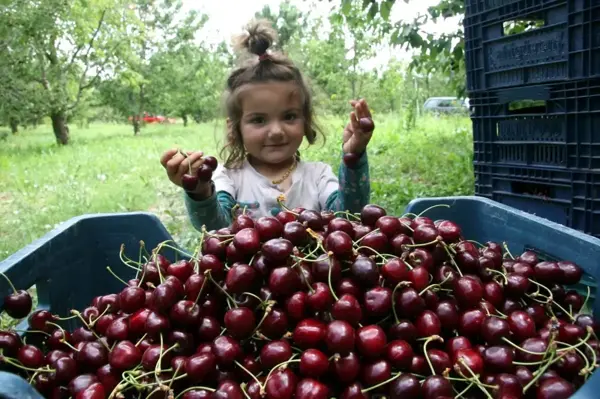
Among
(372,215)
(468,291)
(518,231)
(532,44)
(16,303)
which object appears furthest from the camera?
(532,44)

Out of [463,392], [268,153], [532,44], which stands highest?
[532,44]

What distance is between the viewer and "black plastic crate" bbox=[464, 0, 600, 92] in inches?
66.6

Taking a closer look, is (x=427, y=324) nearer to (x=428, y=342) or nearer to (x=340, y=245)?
(x=428, y=342)

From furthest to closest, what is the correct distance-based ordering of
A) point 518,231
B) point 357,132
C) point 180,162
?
point 357,132 < point 180,162 < point 518,231

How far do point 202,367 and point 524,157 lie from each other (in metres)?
1.51

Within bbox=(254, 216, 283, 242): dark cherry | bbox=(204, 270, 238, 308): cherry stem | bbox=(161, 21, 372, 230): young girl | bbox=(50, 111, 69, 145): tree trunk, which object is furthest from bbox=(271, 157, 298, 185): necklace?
bbox=(50, 111, 69, 145): tree trunk

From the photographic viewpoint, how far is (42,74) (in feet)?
43.9

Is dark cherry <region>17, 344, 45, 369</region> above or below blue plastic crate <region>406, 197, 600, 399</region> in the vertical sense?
below

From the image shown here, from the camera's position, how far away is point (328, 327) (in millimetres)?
922

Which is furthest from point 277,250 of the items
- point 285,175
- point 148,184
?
point 148,184

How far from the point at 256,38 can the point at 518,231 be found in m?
1.37

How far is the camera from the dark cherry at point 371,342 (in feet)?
3.00

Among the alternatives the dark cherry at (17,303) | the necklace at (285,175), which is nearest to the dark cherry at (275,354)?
the dark cherry at (17,303)

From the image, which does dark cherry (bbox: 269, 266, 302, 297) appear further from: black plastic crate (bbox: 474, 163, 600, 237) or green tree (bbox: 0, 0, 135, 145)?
green tree (bbox: 0, 0, 135, 145)
